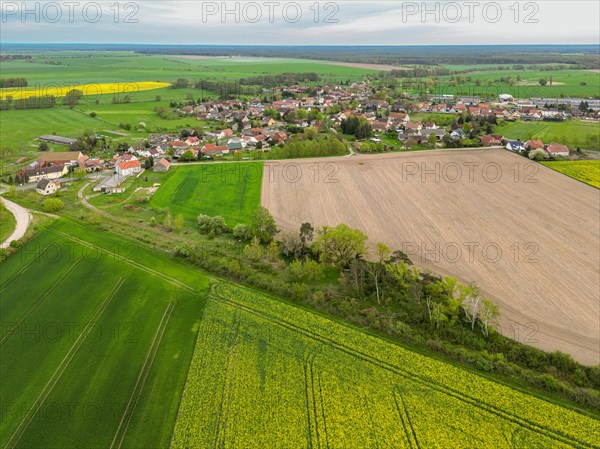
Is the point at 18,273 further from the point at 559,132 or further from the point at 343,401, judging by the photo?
the point at 559,132

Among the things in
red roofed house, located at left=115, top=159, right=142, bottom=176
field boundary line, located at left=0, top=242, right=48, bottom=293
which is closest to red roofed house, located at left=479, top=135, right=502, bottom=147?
red roofed house, located at left=115, top=159, right=142, bottom=176

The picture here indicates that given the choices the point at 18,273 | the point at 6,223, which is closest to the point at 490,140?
the point at 18,273

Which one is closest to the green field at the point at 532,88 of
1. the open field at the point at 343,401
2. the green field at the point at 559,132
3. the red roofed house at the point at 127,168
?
the green field at the point at 559,132

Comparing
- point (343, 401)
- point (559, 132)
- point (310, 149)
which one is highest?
point (559, 132)

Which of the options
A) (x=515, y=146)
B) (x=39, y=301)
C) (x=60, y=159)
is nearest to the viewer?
(x=39, y=301)

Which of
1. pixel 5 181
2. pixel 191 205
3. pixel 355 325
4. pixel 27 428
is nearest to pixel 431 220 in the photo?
pixel 355 325

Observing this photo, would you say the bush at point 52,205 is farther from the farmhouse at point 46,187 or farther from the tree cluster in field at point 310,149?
the tree cluster in field at point 310,149

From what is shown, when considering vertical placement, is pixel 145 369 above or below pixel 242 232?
below

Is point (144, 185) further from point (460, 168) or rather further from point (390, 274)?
point (460, 168)
